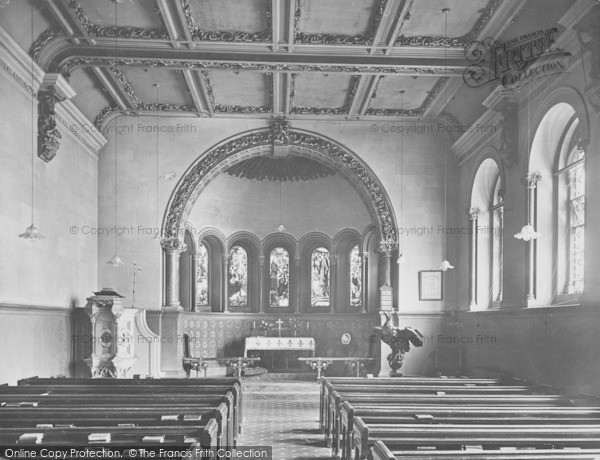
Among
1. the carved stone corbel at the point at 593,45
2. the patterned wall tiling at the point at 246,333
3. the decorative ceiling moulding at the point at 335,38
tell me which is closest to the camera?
the carved stone corbel at the point at 593,45

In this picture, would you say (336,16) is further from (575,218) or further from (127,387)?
(127,387)

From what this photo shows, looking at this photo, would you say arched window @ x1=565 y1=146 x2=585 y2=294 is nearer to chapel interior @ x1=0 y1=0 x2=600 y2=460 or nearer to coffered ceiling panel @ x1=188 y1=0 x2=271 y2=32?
chapel interior @ x1=0 y1=0 x2=600 y2=460

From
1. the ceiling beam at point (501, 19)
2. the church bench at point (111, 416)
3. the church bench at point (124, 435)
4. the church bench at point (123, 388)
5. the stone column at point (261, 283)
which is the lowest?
the church bench at point (123, 388)

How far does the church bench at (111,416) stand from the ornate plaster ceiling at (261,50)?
20.1ft

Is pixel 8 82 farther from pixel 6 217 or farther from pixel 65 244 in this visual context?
pixel 65 244

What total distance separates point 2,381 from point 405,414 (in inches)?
237

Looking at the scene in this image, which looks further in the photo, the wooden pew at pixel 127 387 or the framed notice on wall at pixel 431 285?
the framed notice on wall at pixel 431 285

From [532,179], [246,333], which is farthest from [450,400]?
[246,333]

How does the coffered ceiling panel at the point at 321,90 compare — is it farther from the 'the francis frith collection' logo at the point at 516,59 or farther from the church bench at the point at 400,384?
the church bench at the point at 400,384

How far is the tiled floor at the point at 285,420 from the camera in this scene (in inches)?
337

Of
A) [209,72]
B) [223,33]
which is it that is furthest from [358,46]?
[209,72]

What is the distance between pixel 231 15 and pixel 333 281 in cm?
1010

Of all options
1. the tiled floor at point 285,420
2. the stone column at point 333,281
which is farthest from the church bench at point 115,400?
the stone column at point 333,281

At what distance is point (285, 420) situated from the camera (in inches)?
426
